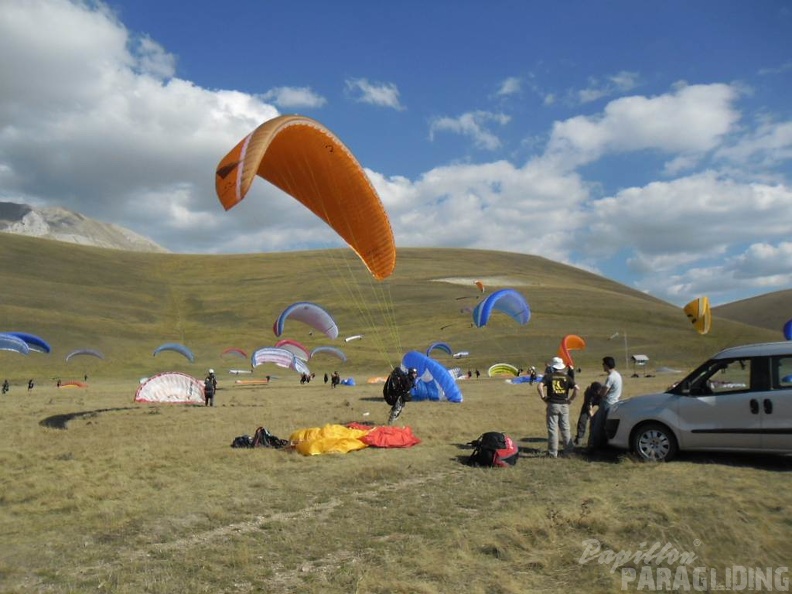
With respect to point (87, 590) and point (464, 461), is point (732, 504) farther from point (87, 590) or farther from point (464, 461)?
point (87, 590)

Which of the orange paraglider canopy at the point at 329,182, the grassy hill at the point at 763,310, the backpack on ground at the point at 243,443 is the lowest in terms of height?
the backpack on ground at the point at 243,443

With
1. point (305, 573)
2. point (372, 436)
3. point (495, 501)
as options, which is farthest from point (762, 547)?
point (372, 436)

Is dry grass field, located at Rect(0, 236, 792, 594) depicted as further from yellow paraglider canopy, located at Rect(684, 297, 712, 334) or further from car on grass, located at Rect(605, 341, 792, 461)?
yellow paraglider canopy, located at Rect(684, 297, 712, 334)

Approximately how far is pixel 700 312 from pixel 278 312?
71.3 metres

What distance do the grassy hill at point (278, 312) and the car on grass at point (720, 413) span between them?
157 ft

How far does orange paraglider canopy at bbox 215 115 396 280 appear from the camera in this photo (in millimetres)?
12797

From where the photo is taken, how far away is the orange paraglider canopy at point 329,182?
12.8 meters

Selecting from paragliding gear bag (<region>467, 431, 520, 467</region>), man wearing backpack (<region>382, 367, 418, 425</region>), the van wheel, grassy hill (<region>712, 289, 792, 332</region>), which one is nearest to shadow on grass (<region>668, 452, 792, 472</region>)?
the van wheel

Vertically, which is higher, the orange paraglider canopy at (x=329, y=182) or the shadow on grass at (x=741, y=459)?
the orange paraglider canopy at (x=329, y=182)

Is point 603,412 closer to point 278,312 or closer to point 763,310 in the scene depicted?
point 278,312

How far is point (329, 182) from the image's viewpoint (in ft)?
48.1

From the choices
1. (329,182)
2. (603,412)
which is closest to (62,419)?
(329,182)

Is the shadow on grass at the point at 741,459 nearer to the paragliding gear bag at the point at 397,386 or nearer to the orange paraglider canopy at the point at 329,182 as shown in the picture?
the paragliding gear bag at the point at 397,386

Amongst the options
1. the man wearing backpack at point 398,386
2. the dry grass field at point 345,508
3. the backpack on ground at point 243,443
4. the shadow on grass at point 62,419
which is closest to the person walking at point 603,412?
the dry grass field at point 345,508
